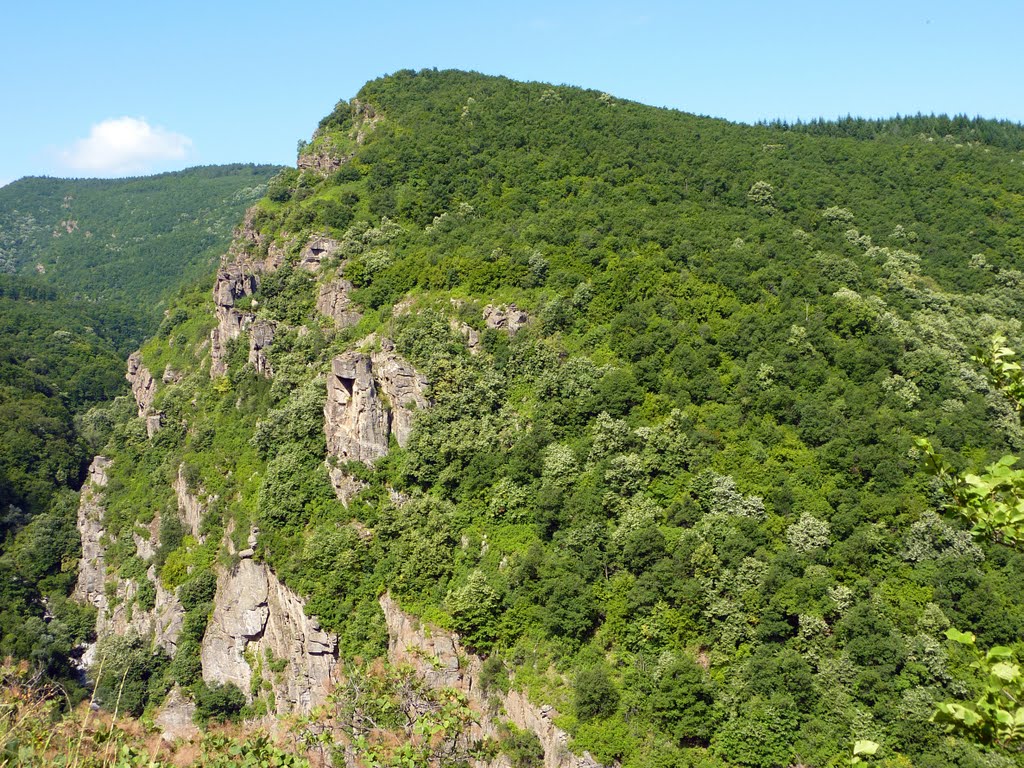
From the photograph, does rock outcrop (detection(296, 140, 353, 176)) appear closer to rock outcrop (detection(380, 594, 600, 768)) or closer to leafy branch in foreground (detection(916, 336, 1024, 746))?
rock outcrop (detection(380, 594, 600, 768))

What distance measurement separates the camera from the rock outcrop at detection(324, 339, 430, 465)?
64.2m

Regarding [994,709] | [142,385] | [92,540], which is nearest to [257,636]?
[92,540]

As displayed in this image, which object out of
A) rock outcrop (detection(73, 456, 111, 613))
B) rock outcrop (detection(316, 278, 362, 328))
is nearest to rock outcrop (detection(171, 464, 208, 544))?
rock outcrop (detection(73, 456, 111, 613))

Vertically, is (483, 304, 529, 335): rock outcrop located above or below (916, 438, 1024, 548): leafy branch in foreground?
above

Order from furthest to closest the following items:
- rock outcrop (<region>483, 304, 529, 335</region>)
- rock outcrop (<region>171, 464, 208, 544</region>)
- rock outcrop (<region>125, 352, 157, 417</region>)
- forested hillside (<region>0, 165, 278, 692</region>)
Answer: rock outcrop (<region>125, 352, 157, 417</region>)
forested hillside (<region>0, 165, 278, 692</region>)
rock outcrop (<region>171, 464, 208, 544</region>)
rock outcrop (<region>483, 304, 529, 335</region>)

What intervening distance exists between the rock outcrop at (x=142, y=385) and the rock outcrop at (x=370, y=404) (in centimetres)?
3962

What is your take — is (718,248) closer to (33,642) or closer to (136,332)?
(33,642)

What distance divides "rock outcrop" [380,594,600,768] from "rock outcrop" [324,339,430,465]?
13172 millimetres

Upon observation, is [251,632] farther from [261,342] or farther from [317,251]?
[317,251]

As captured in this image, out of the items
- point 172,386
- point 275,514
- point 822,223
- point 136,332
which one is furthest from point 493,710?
point 136,332

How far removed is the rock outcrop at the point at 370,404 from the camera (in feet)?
211

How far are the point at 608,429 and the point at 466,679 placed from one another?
65.1 ft

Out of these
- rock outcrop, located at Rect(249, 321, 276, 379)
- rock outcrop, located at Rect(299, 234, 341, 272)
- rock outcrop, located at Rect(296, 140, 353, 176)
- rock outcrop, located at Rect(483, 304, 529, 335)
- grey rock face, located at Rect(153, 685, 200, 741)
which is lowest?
grey rock face, located at Rect(153, 685, 200, 741)

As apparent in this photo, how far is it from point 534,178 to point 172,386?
48.5 meters
